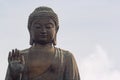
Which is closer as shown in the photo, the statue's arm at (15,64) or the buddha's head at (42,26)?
the statue's arm at (15,64)

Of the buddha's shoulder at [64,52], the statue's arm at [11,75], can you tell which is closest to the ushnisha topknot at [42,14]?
the buddha's shoulder at [64,52]

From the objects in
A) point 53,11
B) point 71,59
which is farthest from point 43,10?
point 71,59

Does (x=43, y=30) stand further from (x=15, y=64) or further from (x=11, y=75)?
(x=11, y=75)

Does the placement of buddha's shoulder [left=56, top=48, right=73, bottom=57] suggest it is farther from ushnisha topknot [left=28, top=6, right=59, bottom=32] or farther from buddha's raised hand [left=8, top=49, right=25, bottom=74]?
buddha's raised hand [left=8, top=49, right=25, bottom=74]

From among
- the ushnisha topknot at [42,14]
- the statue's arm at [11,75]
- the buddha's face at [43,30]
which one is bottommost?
the statue's arm at [11,75]

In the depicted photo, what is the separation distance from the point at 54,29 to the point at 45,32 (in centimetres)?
31

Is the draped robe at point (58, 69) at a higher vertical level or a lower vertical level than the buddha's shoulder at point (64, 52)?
lower

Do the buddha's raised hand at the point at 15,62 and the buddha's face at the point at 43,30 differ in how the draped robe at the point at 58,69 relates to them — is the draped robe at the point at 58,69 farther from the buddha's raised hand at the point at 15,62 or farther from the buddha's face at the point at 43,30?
the buddha's face at the point at 43,30

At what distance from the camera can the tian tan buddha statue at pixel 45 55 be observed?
14.8 metres

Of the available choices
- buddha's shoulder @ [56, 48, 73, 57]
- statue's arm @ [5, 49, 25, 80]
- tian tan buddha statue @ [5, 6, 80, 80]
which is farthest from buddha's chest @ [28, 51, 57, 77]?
statue's arm @ [5, 49, 25, 80]

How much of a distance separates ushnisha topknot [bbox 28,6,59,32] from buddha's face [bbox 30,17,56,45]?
0.08 meters

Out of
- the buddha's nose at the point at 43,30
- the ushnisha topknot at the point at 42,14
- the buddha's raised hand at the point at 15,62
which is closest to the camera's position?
the buddha's raised hand at the point at 15,62

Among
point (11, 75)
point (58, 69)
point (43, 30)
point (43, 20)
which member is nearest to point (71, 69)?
point (58, 69)

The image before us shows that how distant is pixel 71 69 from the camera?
587 inches
